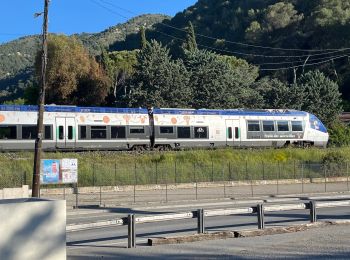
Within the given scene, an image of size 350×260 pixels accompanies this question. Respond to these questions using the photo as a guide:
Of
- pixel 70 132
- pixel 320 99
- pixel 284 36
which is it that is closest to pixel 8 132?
pixel 70 132

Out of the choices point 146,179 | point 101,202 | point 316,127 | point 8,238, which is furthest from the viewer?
point 316,127

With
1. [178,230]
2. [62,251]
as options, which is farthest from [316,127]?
[62,251]

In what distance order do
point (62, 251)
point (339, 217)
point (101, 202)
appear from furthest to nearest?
point (101, 202)
point (339, 217)
point (62, 251)

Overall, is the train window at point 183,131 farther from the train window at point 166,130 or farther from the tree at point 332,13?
the tree at point 332,13

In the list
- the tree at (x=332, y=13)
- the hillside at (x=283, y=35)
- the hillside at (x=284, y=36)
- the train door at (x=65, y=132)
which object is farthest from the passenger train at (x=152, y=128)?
the tree at (x=332, y=13)

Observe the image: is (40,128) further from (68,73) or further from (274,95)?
(274,95)

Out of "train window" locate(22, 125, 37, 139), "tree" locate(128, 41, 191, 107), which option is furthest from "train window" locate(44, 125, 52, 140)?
"tree" locate(128, 41, 191, 107)

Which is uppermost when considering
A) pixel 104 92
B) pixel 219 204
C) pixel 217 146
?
pixel 104 92

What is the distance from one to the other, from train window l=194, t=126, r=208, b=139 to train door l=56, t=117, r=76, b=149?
31.7ft

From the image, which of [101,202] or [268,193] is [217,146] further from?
[101,202]

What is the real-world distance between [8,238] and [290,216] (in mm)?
14357

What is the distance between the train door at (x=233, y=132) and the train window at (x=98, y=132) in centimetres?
1013

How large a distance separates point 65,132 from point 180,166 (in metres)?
7.89

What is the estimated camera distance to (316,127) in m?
51.9
